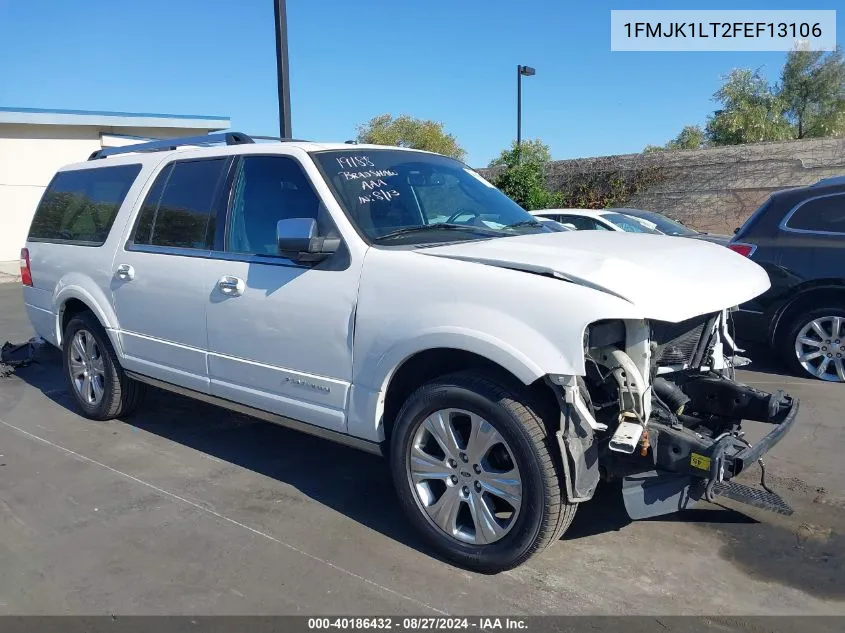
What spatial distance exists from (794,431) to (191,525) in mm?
4112

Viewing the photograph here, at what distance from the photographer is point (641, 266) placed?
3137 mm

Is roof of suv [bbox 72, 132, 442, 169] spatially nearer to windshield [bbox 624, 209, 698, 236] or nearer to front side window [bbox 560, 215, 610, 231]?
front side window [bbox 560, 215, 610, 231]

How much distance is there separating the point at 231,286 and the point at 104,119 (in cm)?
1958

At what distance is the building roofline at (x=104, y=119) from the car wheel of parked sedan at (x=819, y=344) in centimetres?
1936

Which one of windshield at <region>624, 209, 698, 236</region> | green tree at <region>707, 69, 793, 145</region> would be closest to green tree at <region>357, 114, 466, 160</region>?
green tree at <region>707, 69, 793, 145</region>

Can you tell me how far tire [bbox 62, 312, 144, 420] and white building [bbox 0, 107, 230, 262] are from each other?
1726 cm

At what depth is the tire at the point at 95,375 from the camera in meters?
5.36

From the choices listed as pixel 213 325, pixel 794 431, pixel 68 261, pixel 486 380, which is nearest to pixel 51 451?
pixel 68 261

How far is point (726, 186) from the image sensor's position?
1753 centimetres

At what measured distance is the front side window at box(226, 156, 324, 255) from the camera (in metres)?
3.96

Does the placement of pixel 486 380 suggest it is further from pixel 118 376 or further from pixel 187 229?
pixel 118 376

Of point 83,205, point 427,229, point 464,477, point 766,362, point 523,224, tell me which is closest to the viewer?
point 464,477

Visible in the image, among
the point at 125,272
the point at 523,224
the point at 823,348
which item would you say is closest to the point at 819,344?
the point at 823,348

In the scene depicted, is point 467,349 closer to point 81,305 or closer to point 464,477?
point 464,477
